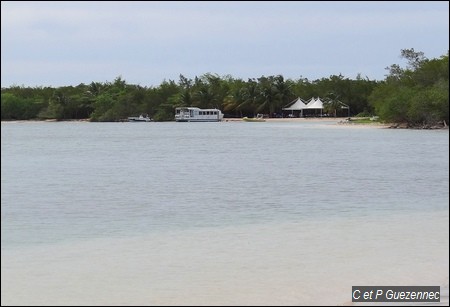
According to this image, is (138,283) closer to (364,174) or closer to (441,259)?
(441,259)

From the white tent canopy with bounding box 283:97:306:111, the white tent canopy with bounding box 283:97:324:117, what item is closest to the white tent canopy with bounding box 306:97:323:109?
the white tent canopy with bounding box 283:97:324:117

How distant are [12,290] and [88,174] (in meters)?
15.6

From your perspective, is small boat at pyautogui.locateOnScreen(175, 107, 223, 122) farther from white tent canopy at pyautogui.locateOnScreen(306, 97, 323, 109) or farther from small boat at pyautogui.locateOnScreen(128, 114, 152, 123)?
white tent canopy at pyautogui.locateOnScreen(306, 97, 323, 109)

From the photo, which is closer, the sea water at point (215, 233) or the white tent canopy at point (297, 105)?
the sea water at point (215, 233)

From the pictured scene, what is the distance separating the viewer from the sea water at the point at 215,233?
7625 millimetres

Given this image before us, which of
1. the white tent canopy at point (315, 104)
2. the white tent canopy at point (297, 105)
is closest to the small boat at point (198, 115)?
the white tent canopy at point (297, 105)

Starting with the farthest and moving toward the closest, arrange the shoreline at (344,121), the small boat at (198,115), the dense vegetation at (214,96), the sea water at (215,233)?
the small boat at (198,115) < the dense vegetation at (214,96) < the shoreline at (344,121) < the sea water at (215,233)

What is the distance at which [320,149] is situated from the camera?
35.9 m

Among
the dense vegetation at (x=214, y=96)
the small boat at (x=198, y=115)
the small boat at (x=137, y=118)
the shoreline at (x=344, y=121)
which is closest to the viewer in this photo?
the shoreline at (x=344, y=121)

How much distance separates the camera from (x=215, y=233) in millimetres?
11414

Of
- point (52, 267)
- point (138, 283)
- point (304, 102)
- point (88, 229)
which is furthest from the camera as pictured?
point (304, 102)

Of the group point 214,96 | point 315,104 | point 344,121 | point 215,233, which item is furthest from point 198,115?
point 215,233

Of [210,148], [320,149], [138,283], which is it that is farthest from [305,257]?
[210,148]

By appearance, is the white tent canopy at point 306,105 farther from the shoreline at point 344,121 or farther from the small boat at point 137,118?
the small boat at point 137,118
